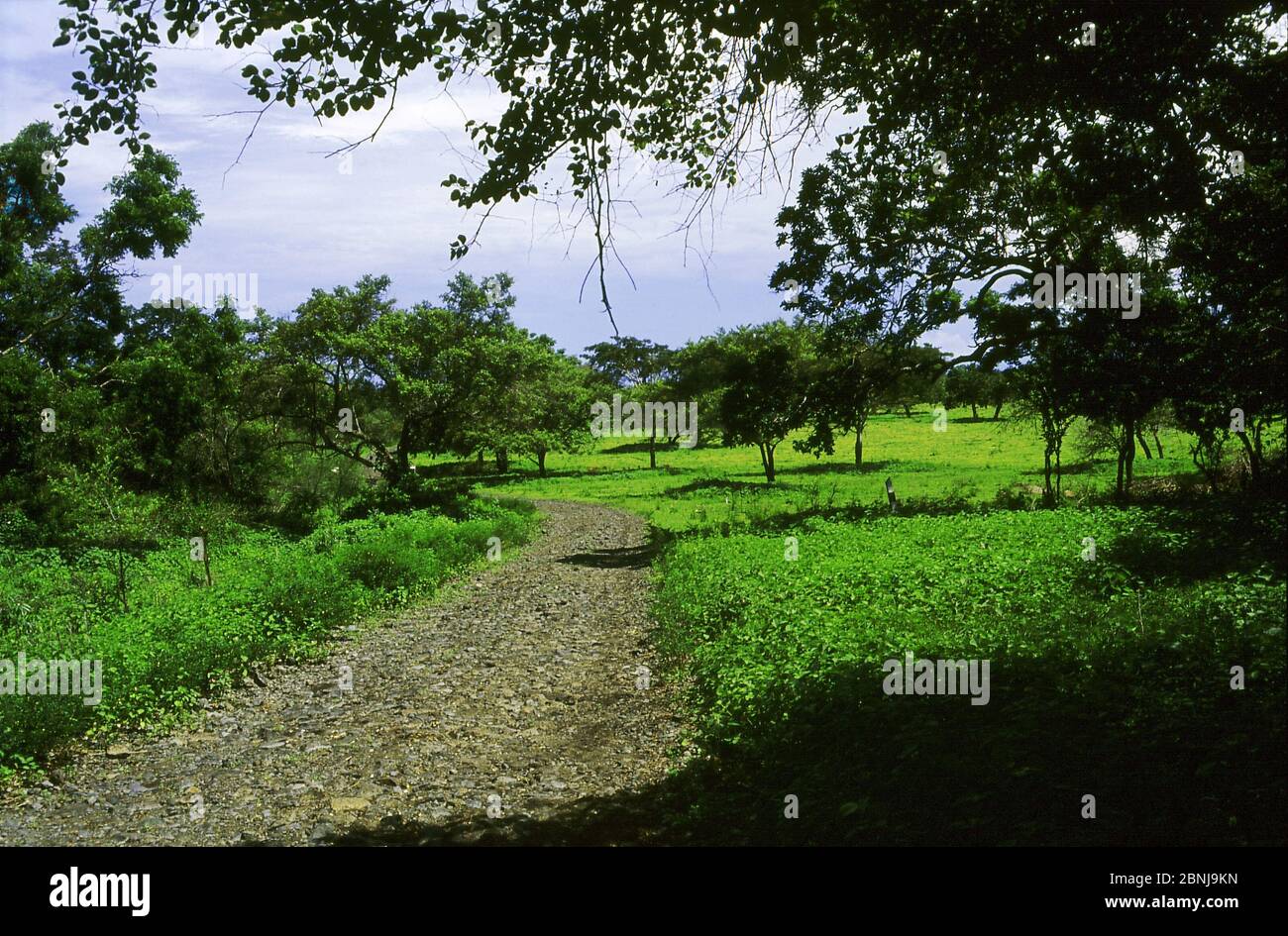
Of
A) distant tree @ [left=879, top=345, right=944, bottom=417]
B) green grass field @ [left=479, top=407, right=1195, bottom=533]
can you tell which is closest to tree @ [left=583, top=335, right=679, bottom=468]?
green grass field @ [left=479, top=407, right=1195, bottom=533]

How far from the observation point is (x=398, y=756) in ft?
27.8

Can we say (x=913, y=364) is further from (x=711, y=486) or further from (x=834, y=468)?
(x=834, y=468)

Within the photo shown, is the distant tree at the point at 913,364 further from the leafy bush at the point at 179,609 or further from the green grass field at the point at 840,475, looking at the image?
the leafy bush at the point at 179,609

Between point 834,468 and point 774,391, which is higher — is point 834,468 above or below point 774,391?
below

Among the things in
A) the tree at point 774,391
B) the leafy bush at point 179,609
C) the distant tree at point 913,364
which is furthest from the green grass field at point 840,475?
the leafy bush at point 179,609

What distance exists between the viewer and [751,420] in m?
20.0

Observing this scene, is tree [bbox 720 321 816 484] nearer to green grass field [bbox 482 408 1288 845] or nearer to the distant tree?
the distant tree

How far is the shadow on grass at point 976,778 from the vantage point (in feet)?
16.3

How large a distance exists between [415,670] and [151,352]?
1103 inches

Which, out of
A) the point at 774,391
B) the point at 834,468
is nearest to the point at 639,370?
the point at 834,468

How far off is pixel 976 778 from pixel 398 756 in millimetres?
5541

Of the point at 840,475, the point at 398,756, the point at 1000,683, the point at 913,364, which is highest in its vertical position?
the point at 913,364
